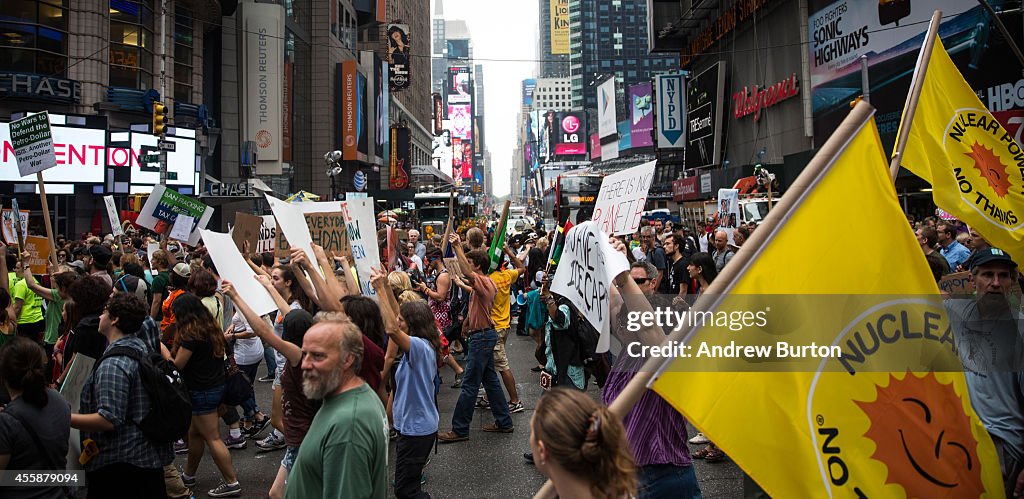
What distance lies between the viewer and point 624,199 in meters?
5.94

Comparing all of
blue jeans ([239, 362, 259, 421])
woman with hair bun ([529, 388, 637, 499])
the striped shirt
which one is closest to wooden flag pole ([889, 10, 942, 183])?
the striped shirt

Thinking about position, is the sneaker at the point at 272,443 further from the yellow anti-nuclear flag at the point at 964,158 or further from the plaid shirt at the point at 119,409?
the yellow anti-nuclear flag at the point at 964,158

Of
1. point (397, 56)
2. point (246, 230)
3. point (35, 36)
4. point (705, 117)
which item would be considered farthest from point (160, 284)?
point (397, 56)

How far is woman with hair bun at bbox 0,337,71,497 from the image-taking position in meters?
3.51

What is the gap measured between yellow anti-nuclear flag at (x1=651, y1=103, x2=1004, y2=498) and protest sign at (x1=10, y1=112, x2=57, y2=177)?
1160 cm

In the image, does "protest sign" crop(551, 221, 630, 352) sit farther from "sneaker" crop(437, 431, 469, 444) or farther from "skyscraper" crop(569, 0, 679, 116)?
"skyscraper" crop(569, 0, 679, 116)

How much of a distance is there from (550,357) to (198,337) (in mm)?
3205

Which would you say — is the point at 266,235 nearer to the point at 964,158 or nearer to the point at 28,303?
the point at 28,303

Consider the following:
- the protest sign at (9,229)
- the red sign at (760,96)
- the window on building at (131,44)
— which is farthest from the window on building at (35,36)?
the red sign at (760,96)

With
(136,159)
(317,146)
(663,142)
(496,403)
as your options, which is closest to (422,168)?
(317,146)

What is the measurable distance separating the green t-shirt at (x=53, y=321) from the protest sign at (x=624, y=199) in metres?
6.66

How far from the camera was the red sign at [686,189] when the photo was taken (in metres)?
36.8

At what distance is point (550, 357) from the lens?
6.84 metres

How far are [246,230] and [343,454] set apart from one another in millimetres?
8581
